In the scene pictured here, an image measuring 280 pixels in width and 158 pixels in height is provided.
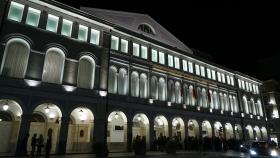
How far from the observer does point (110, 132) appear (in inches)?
969

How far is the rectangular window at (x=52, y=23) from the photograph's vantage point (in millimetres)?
21086

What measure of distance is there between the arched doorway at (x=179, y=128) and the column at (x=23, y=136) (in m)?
17.2

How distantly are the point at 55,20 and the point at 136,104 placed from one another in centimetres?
1185

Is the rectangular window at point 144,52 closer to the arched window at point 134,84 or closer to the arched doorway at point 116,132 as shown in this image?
the arched window at point 134,84

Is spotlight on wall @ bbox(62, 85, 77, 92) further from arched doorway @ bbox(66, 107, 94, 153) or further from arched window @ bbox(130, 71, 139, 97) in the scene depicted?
arched window @ bbox(130, 71, 139, 97)

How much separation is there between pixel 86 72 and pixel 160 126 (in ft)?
39.8

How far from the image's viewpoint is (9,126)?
20328 mm

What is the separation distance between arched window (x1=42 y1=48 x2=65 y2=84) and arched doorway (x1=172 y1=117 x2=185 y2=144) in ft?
50.3

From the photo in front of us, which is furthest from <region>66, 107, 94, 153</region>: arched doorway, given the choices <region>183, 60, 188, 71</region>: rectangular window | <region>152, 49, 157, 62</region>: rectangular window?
<region>183, 60, 188, 71</region>: rectangular window

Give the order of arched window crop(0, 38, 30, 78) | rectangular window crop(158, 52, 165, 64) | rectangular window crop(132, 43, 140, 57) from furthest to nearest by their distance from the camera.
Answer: rectangular window crop(158, 52, 165, 64)
rectangular window crop(132, 43, 140, 57)
arched window crop(0, 38, 30, 78)

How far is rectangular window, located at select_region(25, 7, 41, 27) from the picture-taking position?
789 inches

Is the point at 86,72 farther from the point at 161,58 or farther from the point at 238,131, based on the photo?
the point at 238,131

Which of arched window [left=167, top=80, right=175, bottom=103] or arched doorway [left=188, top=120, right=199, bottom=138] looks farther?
arched doorway [left=188, top=120, right=199, bottom=138]

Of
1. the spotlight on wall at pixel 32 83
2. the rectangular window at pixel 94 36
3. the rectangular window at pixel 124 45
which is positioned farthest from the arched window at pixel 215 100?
the spotlight on wall at pixel 32 83
